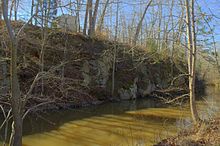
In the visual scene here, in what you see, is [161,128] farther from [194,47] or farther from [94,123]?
[194,47]

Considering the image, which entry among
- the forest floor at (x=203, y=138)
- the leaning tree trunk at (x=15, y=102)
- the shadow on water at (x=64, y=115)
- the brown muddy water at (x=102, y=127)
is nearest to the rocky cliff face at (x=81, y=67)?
the shadow on water at (x=64, y=115)

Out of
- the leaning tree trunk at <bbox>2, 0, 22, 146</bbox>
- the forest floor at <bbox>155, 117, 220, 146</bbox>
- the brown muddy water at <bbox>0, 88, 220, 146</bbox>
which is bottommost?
the brown muddy water at <bbox>0, 88, 220, 146</bbox>

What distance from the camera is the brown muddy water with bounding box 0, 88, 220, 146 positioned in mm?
9852

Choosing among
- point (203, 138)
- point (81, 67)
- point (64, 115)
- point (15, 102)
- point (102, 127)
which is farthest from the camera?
point (81, 67)

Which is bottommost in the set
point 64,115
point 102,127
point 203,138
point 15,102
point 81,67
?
point 102,127

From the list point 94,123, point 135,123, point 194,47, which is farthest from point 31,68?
point 194,47

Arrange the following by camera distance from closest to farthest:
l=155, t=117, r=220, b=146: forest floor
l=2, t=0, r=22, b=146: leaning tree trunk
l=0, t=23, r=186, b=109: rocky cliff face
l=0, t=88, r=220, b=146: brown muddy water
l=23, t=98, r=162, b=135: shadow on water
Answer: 1. l=2, t=0, r=22, b=146: leaning tree trunk
2. l=155, t=117, r=220, b=146: forest floor
3. l=0, t=88, r=220, b=146: brown muddy water
4. l=23, t=98, r=162, b=135: shadow on water
5. l=0, t=23, r=186, b=109: rocky cliff face

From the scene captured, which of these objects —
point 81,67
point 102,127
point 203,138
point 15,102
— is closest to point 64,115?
point 102,127

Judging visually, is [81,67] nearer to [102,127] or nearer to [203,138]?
[102,127]

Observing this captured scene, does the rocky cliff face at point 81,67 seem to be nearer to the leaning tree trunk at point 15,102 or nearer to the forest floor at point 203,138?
the forest floor at point 203,138

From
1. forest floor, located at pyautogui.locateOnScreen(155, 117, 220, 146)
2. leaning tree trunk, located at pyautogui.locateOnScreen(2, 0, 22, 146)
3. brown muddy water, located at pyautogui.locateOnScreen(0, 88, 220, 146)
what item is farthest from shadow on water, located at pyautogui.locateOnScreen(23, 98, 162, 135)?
forest floor, located at pyautogui.locateOnScreen(155, 117, 220, 146)

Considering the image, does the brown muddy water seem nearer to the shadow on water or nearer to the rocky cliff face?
the shadow on water

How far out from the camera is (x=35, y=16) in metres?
5.08

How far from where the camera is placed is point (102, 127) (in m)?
12.3
